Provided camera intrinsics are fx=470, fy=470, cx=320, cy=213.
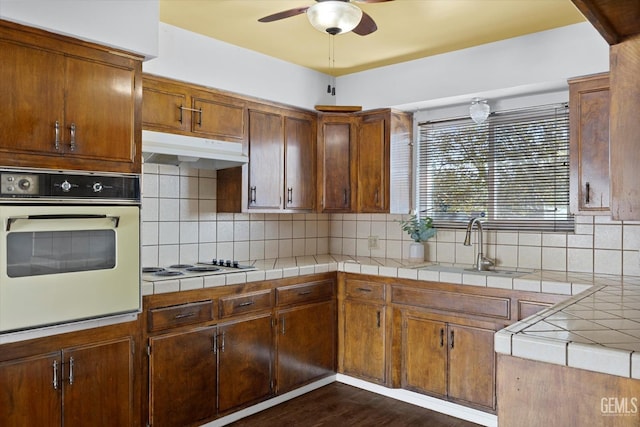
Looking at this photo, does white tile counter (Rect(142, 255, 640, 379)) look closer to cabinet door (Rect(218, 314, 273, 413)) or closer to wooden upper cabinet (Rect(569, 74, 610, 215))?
cabinet door (Rect(218, 314, 273, 413))

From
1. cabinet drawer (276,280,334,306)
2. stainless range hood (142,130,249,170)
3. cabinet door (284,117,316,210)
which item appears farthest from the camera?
cabinet door (284,117,316,210)

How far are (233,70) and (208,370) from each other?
196 centimetres

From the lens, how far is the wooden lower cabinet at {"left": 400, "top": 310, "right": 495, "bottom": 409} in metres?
2.89

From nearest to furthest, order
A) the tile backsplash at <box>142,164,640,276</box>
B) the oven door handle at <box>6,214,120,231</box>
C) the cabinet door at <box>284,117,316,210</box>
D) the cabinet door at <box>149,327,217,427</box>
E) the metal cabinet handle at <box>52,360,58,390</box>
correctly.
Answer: the oven door handle at <box>6,214,120,231</box> → the metal cabinet handle at <box>52,360,58,390</box> → the cabinet door at <box>149,327,217,427</box> → the tile backsplash at <box>142,164,640,276</box> → the cabinet door at <box>284,117,316,210</box>

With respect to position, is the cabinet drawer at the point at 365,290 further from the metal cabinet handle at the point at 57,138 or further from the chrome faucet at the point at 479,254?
the metal cabinet handle at the point at 57,138

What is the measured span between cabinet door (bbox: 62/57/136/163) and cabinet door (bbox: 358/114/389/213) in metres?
1.95

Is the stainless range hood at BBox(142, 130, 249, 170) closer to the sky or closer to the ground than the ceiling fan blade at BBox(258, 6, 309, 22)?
closer to the ground

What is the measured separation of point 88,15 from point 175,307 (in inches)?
59.9

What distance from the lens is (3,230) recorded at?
A: 1.90 m

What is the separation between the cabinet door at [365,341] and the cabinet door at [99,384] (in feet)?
5.52

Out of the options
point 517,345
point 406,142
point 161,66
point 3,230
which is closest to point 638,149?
point 517,345

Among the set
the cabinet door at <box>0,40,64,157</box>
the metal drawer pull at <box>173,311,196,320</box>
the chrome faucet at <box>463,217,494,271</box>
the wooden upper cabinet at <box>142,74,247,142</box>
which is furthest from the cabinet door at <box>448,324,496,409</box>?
the cabinet door at <box>0,40,64,157</box>

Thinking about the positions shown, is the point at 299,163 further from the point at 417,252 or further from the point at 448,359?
the point at 448,359

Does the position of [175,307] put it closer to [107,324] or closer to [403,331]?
[107,324]
